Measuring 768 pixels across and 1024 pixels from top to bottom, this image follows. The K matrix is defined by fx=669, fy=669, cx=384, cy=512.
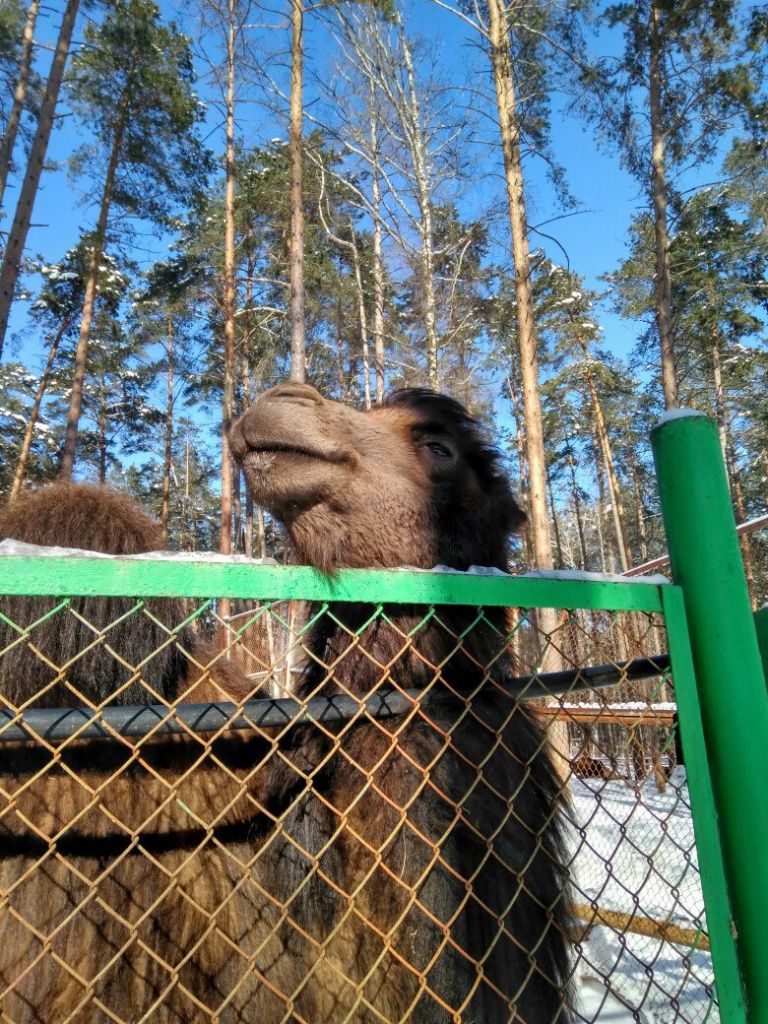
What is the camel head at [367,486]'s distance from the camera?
93.0 inches

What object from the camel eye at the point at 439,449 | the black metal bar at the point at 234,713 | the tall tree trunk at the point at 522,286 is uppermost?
the tall tree trunk at the point at 522,286

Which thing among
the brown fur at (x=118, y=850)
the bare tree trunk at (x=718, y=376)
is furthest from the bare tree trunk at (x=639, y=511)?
the brown fur at (x=118, y=850)

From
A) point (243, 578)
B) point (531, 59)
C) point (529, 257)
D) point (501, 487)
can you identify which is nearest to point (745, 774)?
point (243, 578)

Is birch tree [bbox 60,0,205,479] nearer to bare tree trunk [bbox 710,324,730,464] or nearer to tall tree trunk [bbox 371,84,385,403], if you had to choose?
tall tree trunk [bbox 371,84,385,403]

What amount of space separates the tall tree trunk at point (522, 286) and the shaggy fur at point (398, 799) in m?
9.40

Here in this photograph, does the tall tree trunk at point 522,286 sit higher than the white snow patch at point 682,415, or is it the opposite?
the tall tree trunk at point 522,286

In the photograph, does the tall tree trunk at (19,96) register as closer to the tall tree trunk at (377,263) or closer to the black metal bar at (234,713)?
the tall tree trunk at (377,263)

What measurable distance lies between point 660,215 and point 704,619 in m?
17.1

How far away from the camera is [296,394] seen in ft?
8.33

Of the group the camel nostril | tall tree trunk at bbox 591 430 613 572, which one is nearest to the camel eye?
the camel nostril

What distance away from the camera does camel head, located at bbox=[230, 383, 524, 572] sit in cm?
236

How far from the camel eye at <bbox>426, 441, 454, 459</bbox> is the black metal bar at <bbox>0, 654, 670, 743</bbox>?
1178 millimetres

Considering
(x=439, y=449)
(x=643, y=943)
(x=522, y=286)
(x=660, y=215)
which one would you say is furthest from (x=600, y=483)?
(x=439, y=449)

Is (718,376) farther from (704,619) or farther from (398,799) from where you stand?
(398,799)
